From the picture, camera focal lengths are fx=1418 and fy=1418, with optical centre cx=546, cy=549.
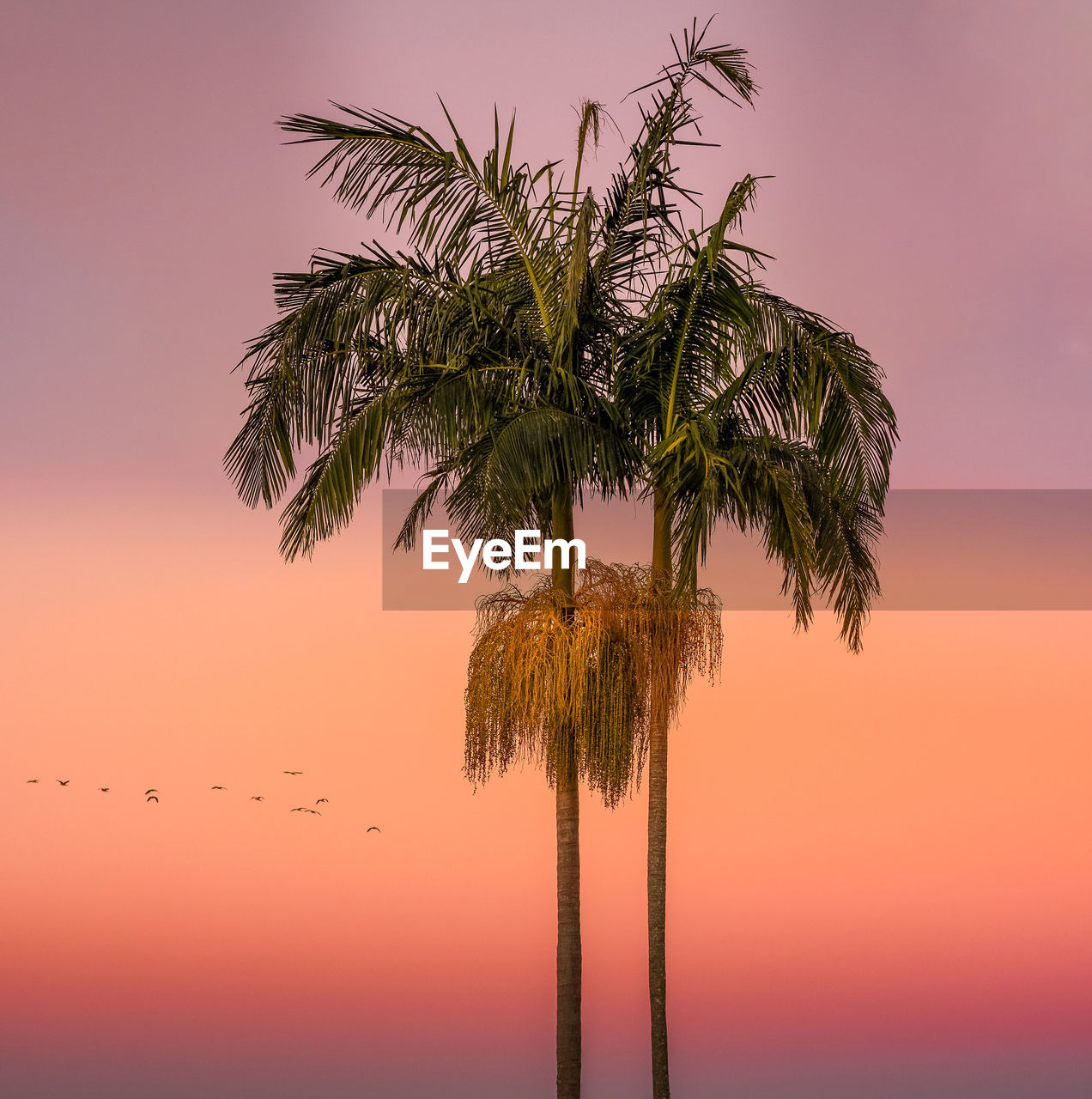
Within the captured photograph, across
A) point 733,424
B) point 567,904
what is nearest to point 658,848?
point 567,904

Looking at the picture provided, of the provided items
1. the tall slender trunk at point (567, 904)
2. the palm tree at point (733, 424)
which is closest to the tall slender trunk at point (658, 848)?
the palm tree at point (733, 424)

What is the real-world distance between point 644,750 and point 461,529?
2.37 m

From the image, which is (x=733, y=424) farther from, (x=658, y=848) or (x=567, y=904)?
(x=567, y=904)

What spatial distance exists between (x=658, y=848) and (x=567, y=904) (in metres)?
0.74

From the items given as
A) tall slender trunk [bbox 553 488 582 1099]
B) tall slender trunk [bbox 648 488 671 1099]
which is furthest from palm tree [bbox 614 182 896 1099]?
tall slender trunk [bbox 553 488 582 1099]

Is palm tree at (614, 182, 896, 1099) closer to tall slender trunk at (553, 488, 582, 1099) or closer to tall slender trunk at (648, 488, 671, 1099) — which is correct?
tall slender trunk at (648, 488, 671, 1099)

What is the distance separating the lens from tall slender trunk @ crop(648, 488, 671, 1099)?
971cm

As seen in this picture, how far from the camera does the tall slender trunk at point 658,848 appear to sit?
9711 mm

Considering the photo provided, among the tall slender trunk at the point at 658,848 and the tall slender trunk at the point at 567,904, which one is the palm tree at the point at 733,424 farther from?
the tall slender trunk at the point at 567,904

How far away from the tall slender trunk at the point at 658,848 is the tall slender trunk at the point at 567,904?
20.3 inches

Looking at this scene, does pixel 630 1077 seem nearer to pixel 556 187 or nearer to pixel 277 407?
pixel 277 407

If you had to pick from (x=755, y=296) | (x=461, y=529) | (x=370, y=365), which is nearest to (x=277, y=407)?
(x=370, y=365)

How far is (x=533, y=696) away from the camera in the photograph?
949 cm

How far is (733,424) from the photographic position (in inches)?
397
